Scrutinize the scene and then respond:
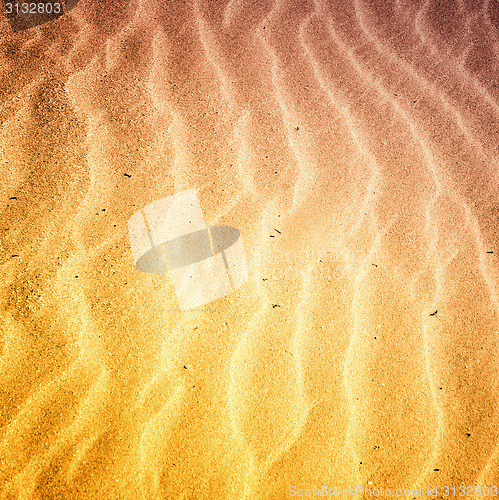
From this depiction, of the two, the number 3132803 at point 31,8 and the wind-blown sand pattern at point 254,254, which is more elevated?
the number 3132803 at point 31,8

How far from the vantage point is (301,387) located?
1.40m

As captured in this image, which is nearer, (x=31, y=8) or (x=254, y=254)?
(x=254, y=254)

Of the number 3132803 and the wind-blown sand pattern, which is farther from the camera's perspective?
the number 3132803

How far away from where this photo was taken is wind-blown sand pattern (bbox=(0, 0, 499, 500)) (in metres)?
1.31

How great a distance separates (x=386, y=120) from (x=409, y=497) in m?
1.73

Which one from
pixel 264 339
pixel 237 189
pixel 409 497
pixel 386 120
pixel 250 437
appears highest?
pixel 237 189

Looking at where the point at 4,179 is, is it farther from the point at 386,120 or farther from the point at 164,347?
the point at 386,120

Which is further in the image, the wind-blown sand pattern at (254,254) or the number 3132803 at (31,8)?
the number 3132803 at (31,8)

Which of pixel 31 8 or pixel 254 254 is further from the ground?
pixel 31 8

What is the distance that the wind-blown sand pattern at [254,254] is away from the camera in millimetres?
1313

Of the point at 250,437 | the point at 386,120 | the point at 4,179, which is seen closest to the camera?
the point at 250,437

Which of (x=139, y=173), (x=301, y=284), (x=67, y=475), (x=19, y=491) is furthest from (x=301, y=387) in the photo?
(x=139, y=173)

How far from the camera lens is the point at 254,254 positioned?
165cm

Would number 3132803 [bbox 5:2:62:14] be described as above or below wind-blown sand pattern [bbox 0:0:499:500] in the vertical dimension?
above
